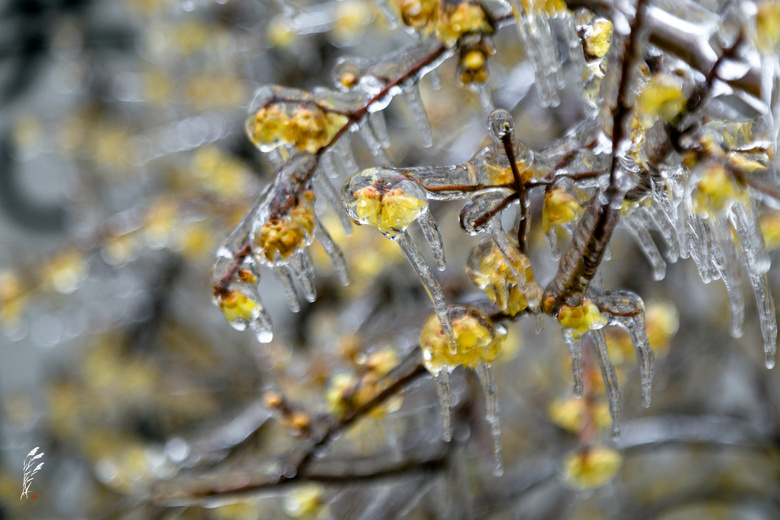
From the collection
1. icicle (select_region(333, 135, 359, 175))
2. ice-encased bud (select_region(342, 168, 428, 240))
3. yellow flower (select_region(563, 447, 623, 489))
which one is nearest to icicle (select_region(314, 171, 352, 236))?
A: icicle (select_region(333, 135, 359, 175))

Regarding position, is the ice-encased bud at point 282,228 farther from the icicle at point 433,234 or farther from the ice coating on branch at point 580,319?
the ice coating on branch at point 580,319

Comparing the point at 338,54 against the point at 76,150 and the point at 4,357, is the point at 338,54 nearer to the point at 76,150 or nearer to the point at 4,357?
the point at 76,150

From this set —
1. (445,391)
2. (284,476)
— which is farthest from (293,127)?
(284,476)

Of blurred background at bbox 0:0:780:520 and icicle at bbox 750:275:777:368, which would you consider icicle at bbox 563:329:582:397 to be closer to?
icicle at bbox 750:275:777:368

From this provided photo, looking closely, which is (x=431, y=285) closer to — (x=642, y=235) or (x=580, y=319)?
(x=580, y=319)

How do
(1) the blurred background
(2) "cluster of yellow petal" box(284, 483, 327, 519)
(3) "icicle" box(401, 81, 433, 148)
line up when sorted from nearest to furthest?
(3) "icicle" box(401, 81, 433, 148)
(2) "cluster of yellow petal" box(284, 483, 327, 519)
(1) the blurred background
